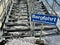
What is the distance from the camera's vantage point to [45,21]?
15.8 ft

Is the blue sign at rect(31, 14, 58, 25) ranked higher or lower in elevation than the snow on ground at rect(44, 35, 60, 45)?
higher

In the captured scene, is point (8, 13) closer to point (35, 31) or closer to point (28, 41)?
point (35, 31)

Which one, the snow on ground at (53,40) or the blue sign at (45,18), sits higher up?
the blue sign at (45,18)

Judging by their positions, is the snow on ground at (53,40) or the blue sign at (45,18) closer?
the blue sign at (45,18)

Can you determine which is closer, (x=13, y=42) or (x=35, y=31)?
(x=13, y=42)

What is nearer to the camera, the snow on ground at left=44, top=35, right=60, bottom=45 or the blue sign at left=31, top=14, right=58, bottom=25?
the blue sign at left=31, top=14, right=58, bottom=25

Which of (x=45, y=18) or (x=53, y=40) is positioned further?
(x=53, y=40)

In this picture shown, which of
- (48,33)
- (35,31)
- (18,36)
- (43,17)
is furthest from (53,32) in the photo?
(43,17)

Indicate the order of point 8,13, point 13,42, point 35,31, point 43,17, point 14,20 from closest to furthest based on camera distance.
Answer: point 43,17 < point 13,42 < point 35,31 < point 14,20 < point 8,13

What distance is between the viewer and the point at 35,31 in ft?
20.9

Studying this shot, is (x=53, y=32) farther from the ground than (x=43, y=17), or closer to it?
closer to it

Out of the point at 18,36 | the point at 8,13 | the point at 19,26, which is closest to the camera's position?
the point at 18,36

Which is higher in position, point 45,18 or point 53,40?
point 45,18

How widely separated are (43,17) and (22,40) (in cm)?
100
